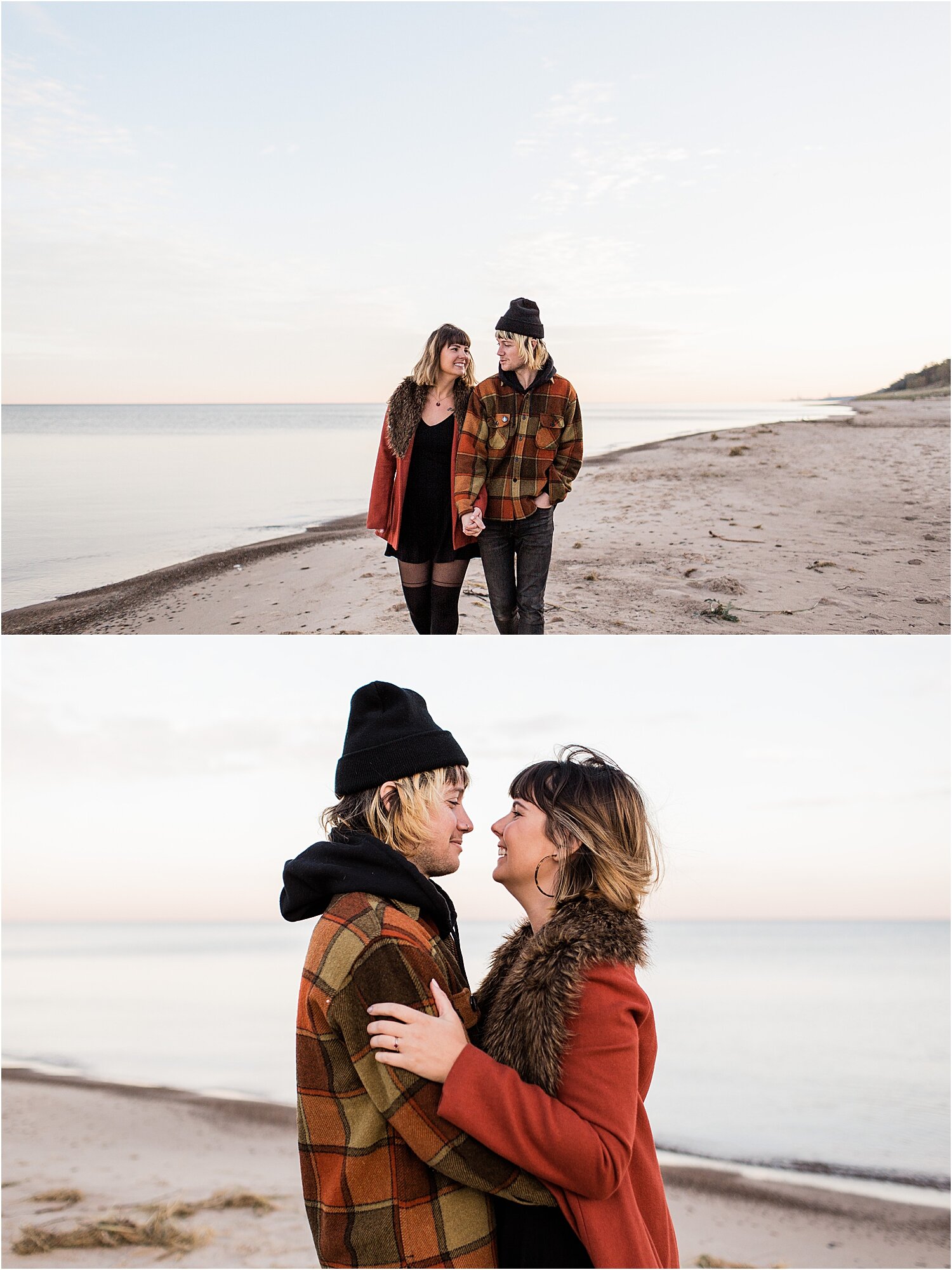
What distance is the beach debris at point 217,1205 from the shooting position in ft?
22.5

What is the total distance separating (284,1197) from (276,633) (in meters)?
4.28

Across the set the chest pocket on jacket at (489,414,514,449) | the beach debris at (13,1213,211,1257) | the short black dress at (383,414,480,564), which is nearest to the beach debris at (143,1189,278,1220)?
the beach debris at (13,1213,211,1257)

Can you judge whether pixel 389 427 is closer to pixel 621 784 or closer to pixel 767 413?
pixel 621 784

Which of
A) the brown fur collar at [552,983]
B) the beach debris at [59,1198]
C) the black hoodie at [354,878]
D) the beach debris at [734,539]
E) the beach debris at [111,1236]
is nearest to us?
the brown fur collar at [552,983]

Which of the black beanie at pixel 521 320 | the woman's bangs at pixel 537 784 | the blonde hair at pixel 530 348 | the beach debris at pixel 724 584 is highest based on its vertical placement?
the black beanie at pixel 521 320

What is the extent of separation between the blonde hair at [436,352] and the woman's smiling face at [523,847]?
3.28 m

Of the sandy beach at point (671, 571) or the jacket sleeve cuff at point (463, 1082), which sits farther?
the sandy beach at point (671, 571)

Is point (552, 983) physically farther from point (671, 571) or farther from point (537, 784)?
point (671, 571)

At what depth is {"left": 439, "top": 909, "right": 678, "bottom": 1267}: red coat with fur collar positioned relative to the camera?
1918 mm

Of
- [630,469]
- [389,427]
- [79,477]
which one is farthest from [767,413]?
[389,427]

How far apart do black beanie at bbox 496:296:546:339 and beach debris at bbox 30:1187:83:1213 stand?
6657 millimetres

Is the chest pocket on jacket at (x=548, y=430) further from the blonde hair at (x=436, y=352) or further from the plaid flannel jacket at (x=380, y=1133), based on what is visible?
the plaid flannel jacket at (x=380, y=1133)

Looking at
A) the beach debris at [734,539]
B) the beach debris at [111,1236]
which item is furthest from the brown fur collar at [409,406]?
the beach debris at [111,1236]

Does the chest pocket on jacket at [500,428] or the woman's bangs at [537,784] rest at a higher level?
the chest pocket on jacket at [500,428]
